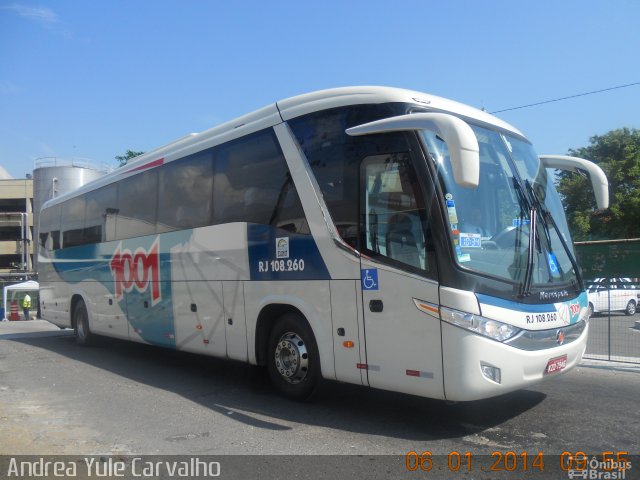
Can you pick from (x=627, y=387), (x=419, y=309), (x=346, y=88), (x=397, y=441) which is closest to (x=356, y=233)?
(x=419, y=309)

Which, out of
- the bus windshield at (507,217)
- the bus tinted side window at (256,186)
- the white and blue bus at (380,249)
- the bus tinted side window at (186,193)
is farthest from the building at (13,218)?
the bus windshield at (507,217)

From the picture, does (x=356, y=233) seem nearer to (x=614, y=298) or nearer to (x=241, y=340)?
(x=241, y=340)

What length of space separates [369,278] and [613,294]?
21.5 feet

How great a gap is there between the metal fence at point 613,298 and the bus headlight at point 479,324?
500cm

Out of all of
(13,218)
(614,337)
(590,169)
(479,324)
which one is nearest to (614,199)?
(614,337)

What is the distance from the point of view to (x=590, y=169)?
6.94 meters

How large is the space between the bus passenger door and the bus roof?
2.34ft

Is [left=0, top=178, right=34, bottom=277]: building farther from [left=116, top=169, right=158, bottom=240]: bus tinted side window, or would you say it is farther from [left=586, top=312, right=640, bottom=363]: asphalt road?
[left=586, top=312, right=640, bottom=363]: asphalt road

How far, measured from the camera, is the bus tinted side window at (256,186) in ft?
22.2

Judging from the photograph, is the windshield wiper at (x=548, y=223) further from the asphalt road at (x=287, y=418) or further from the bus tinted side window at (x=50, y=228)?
the bus tinted side window at (x=50, y=228)

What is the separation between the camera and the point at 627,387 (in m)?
7.50

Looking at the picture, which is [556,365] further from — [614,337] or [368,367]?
[614,337]

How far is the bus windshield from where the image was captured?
17.5 feet

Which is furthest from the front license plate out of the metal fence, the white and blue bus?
the metal fence
